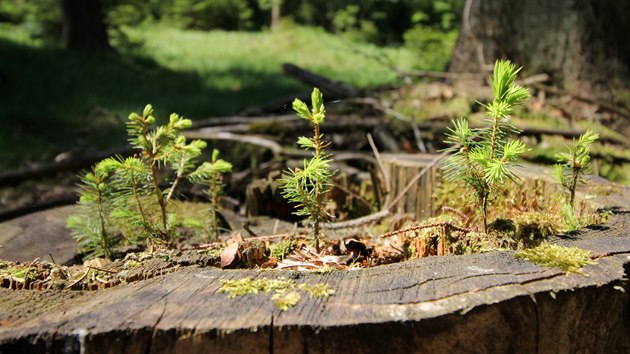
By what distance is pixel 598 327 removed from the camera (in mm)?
1803

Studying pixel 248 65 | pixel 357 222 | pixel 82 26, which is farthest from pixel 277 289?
pixel 82 26

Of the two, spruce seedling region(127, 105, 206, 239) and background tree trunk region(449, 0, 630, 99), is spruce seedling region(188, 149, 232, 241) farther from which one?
background tree trunk region(449, 0, 630, 99)

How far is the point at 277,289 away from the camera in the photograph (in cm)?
170

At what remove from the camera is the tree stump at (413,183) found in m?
3.27

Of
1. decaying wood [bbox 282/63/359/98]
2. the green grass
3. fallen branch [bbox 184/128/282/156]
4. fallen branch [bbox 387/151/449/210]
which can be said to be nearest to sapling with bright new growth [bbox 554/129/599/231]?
fallen branch [bbox 387/151/449/210]

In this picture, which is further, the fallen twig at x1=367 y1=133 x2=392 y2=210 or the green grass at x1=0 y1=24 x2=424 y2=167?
the green grass at x1=0 y1=24 x2=424 y2=167

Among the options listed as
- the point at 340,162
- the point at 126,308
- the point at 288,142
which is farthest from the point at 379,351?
the point at 288,142

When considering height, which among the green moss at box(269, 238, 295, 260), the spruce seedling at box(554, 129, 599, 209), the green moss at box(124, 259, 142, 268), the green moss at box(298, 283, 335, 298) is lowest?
the green moss at box(269, 238, 295, 260)

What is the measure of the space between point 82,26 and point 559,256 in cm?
1303

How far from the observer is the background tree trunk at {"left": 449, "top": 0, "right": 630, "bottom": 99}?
565 cm

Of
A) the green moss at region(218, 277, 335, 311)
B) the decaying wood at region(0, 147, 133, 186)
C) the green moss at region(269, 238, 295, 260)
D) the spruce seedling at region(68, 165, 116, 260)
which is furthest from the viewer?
the decaying wood at region(0, 147, 133, 186)

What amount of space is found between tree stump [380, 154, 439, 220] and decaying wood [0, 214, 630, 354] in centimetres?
136

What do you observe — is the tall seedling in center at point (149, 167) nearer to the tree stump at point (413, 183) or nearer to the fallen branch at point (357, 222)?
the fallen branch at point (357, 222)

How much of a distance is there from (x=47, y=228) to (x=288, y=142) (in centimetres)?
221
